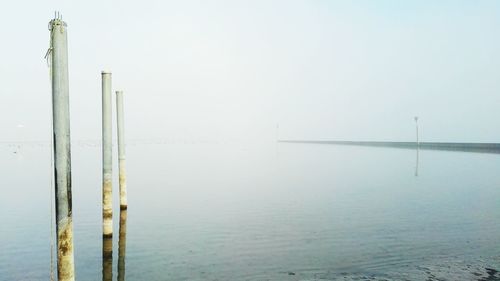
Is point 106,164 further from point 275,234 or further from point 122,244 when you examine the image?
point 275,234

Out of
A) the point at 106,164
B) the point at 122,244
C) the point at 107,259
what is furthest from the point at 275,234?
the point at 106,164

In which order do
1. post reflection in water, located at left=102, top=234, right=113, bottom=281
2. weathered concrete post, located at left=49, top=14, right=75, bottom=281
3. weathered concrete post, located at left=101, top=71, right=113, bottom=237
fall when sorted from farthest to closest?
weathered concrete post, located at left=101, top=71, right=113, bottom=237
post reflection in water, located at left=102, top=234, right=113, bottom=281
weathered concrete post, located at left=49, top=14, right=75, bottom=281

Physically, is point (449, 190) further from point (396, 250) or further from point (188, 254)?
point (188, 254)

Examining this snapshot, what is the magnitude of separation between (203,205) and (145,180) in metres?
16.1

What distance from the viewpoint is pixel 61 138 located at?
24.3 feet

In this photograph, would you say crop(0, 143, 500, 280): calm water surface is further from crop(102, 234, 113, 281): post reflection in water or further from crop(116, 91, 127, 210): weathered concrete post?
crop(116, 91, 127, 210): weathered concrete post

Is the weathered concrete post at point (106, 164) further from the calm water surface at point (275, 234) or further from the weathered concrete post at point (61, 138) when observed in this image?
the weathered concrete post at point (61, 138)

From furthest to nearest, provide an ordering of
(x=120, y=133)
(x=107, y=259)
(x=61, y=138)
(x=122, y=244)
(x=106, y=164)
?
(x=120, y=133)
(x=106, y=164)
(x=122, y=244)
(x=107, y=259)
(x=61, y=138)

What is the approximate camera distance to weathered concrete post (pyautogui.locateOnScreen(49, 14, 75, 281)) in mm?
7367

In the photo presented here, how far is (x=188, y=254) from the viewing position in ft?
44.4

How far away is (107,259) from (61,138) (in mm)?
7052

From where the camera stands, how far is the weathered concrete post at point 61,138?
24.2 feet

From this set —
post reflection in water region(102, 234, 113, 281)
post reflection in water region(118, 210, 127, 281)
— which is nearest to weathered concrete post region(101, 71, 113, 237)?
post reflection in water region(102, 234, 113, 281)

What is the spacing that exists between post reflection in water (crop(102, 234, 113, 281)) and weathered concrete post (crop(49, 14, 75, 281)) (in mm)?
4039
